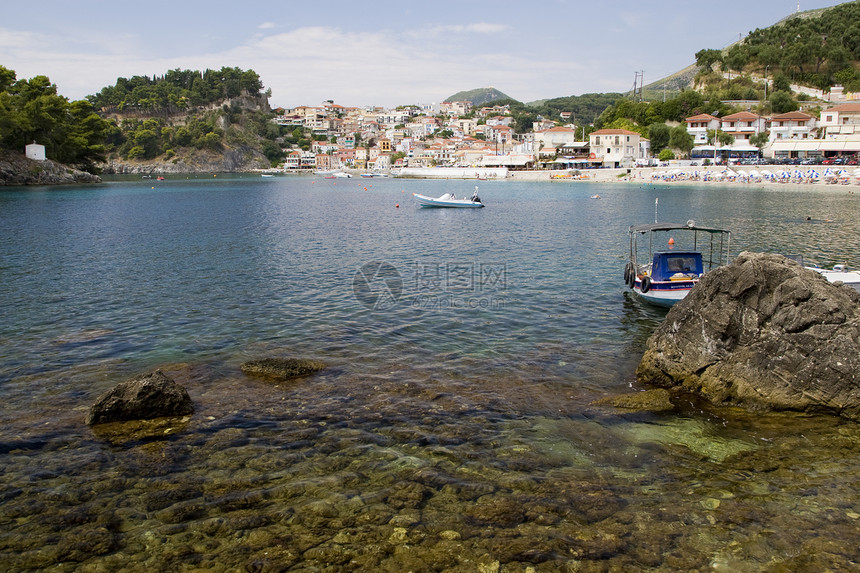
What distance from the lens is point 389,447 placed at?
8.91 meters

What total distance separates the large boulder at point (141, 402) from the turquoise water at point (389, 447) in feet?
1.07

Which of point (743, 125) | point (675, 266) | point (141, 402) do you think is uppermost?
point (743, 125)

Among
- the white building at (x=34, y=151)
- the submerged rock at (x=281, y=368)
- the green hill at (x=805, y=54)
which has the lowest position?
the submerged rock at (x=281, y=368)

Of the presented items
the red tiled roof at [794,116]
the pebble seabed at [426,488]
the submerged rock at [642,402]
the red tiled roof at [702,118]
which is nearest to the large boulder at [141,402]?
the pebble seabed at [426,488]

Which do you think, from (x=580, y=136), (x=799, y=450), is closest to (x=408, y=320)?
(x=799, y=450)

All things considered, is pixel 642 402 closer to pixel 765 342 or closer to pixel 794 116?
pixel 765 342

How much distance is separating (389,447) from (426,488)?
1.39 m

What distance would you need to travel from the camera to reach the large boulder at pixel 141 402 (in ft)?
32.3

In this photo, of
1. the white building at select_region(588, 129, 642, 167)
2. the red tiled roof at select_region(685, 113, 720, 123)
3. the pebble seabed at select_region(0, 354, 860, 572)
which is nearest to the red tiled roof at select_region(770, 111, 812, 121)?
the red tiled roof at select_region(685, 113, 720, 123)

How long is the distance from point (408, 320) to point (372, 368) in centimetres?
442

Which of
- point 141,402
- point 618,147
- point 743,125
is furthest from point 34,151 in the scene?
point 743,125

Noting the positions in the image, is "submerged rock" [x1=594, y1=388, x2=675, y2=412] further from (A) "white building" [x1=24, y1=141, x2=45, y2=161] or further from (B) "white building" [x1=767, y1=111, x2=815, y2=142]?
(B) "white building" [x1=767, y1=111, x2=815, y2=142]

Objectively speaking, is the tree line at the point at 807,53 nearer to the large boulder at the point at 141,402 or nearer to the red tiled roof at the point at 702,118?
the red tiled roof at the point at 702,118

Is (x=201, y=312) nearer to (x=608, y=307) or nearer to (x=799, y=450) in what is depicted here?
(x=608, y=307)
